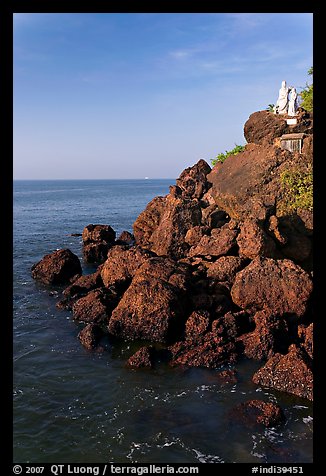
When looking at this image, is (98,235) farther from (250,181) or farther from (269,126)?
(269,126)

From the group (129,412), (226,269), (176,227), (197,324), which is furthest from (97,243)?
(129,412)

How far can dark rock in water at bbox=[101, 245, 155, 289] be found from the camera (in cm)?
2350

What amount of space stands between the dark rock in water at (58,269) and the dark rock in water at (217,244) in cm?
946

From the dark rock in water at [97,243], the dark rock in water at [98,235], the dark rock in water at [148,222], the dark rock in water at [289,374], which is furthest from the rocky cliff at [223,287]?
the dark rock in water at [98,235]

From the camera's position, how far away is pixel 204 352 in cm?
1661

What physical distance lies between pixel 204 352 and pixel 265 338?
274cm

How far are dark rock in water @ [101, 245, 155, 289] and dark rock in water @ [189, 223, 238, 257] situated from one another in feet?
11.5

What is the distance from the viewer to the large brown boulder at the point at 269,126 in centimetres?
3381

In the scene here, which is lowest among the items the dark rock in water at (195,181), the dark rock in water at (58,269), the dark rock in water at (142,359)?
the dark rock in water at (142,359)

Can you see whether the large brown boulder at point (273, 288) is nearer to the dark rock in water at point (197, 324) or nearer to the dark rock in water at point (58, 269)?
the dark rock in water at point (197, 324)
